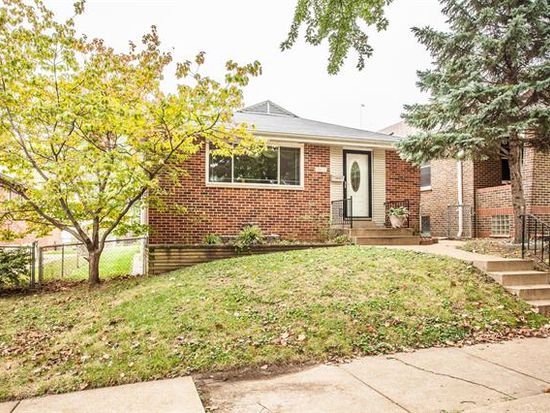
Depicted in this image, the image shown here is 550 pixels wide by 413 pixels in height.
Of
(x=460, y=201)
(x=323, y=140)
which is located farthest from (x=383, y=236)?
(x=460, y=201)

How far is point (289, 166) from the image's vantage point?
11648 millimetres

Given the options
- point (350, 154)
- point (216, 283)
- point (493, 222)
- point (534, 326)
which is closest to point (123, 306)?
point (216, 283)

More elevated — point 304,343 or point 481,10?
point 481,10

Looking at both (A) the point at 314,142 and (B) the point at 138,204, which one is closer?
(B) the point at 138,204

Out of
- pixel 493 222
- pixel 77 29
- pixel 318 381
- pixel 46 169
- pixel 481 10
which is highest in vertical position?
pixel 481 10

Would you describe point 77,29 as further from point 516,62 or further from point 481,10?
point 516,62

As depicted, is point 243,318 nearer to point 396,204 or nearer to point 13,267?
point 13,267

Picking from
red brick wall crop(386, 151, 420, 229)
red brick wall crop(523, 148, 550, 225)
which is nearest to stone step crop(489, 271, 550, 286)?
red brick wall crop(386, 151, 420, 229)

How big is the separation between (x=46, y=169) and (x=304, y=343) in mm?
5670

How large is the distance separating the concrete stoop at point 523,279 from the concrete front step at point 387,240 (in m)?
3.35

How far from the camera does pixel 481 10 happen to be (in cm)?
903

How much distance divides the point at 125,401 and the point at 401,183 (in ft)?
35.7

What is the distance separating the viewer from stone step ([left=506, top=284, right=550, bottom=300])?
6602 mm

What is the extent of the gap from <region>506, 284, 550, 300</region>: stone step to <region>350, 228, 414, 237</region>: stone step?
4.51m
